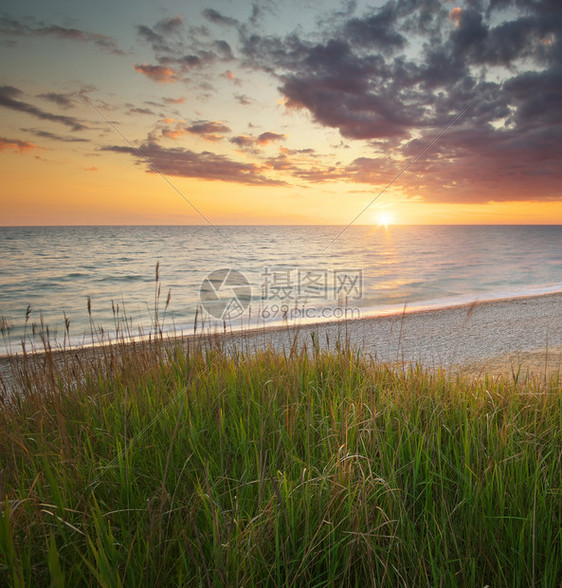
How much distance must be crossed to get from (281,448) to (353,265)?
96.3 ft

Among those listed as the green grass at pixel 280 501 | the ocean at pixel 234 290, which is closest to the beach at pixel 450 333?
the ocean at pixel 234 290

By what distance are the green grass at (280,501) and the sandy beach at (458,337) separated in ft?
10.0

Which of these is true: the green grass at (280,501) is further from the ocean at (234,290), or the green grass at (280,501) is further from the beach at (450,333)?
the ocean at (234,290)

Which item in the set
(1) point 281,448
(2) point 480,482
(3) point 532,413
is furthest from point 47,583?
(3) point 532,413

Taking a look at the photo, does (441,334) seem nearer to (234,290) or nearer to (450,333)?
(450,333)

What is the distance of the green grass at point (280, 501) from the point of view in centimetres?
147

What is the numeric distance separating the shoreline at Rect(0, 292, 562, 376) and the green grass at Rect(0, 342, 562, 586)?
11.3ft

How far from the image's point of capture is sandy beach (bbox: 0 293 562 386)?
267 inches

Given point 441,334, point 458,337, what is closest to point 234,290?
point 441,334

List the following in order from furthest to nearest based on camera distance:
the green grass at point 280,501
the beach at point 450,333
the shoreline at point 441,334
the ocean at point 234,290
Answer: the ocean at point 234,290 → the beach at point 450,333 → the shoreline at point 441,334 → the green grass at point 280,501

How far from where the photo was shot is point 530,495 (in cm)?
185

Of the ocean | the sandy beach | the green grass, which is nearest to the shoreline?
the sandy beach

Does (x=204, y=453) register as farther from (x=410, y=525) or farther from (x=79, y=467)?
(x=410, y=525)

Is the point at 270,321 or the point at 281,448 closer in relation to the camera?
the point at 281,448
